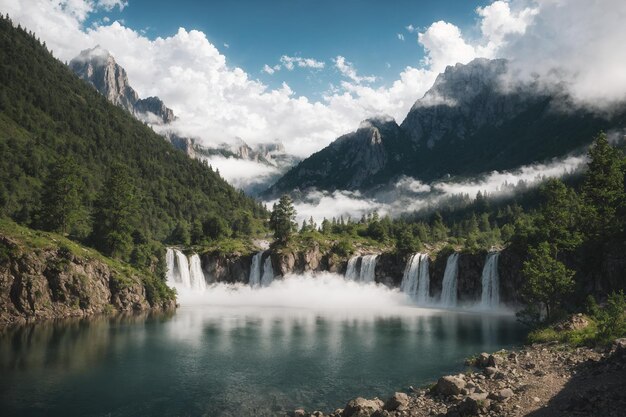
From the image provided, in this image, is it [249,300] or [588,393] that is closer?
[588,393]

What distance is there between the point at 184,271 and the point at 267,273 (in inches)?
1142

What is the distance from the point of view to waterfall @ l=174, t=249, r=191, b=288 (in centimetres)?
14289

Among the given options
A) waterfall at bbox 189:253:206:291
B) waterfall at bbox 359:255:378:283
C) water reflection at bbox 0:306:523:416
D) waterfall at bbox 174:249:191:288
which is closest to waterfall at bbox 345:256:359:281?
waterfall at bbox 359:255:378:283

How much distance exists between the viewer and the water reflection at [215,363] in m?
35.5

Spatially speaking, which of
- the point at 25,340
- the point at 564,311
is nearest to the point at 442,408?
the point at 564,311

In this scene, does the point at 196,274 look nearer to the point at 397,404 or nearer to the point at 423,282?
the point at 423,282

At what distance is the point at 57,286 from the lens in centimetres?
8081

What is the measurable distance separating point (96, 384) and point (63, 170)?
247 ft

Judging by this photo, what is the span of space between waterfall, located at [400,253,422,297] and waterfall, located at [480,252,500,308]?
23866mm

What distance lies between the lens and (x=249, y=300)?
484 ft

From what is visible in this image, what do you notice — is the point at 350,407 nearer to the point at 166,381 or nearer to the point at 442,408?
the point at 442,408

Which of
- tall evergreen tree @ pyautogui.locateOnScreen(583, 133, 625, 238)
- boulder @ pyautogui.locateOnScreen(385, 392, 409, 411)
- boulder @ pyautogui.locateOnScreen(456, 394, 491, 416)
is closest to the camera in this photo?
boulder @ pyautogui.locateOnScreen(456, 394, 491, 416)

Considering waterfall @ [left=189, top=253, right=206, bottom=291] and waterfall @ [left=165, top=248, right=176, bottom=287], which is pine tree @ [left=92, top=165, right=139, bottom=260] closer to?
waterfall @ [left=165, top=248, right=176, bottom=287]

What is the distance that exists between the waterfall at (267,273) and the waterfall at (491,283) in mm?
72090
